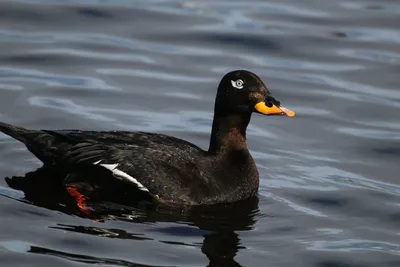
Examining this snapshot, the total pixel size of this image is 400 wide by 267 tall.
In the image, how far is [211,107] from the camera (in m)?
14.1

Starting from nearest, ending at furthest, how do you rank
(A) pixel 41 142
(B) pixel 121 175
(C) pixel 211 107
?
1. (B) pixel 121 175
2. (A) pixel 41 142
3. (C) pixel 211 107

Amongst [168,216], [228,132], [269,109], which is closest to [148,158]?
[168,216]

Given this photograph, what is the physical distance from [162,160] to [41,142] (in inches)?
49.5

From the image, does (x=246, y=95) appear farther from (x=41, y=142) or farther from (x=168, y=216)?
(x=41, y=142)

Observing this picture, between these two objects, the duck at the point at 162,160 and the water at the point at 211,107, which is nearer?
the water at the point at 211,107

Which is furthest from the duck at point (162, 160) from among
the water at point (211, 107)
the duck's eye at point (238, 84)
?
the water at point (211, 107)

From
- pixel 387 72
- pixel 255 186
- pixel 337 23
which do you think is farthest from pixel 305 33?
pixel 255 186

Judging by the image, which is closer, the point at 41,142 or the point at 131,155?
the point at 131,155

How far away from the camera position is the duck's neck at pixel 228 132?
11.0 meters

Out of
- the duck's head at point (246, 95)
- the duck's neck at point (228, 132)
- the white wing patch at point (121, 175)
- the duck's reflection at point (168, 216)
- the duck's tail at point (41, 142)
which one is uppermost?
the duck's head at point (246, 95)

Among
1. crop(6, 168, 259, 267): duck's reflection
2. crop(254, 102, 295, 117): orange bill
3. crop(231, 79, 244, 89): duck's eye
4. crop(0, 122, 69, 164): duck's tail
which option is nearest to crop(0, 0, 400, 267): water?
crop(6, 168, 259, 267): duck's reflection

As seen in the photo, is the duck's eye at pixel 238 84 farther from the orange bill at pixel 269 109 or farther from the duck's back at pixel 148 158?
the duck's back at pixel 148 158

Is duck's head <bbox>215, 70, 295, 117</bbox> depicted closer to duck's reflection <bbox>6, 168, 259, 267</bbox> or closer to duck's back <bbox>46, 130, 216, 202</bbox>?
duck's back <bbox>46, 130, 216, 202</bbox>

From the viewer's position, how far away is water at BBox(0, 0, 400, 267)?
959 centimetres
